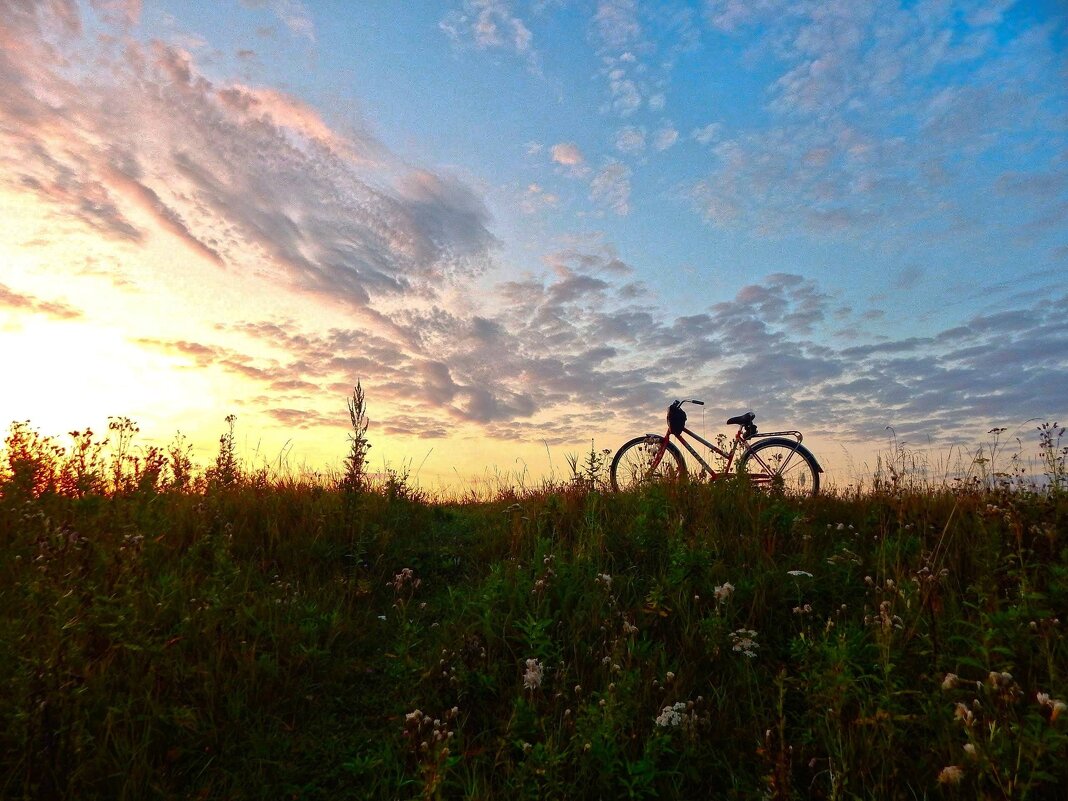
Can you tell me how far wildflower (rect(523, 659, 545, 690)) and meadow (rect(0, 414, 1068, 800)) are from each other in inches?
1.2

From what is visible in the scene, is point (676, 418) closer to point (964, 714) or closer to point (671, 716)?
point (671, 716)

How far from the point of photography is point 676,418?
13047 millimetres

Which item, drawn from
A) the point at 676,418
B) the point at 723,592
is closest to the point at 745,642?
the point at 723,592

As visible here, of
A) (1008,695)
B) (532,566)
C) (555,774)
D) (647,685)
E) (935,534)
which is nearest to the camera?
(1008,695)

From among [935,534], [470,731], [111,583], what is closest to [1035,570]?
[935,534]

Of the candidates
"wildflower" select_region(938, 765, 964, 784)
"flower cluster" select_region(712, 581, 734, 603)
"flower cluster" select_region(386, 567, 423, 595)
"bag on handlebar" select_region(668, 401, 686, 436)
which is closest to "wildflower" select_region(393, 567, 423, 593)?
"flower cluster" select_region(386, 567, 423, 595)

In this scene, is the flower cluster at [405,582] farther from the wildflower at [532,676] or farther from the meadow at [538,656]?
the wildflower at [532,676]

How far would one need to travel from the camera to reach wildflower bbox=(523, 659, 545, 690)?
14.5ft

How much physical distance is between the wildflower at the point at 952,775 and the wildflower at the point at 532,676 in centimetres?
237

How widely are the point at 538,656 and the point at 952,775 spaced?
8.97 feet

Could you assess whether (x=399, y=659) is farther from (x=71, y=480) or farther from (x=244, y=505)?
(x=71, y=480)

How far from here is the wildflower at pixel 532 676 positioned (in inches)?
174

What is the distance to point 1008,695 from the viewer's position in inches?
133

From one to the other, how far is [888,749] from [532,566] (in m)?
3.40
